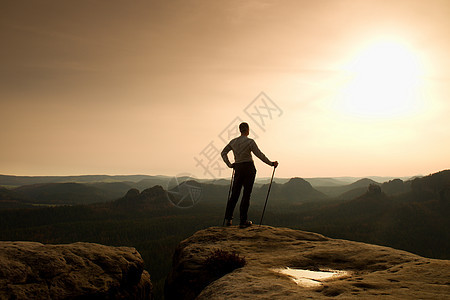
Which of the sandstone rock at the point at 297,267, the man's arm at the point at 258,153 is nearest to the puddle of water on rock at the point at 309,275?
the sandstone rock at the point at 297,267

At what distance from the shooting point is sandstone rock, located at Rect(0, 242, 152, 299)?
20.2ft

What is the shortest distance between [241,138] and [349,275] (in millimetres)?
7180

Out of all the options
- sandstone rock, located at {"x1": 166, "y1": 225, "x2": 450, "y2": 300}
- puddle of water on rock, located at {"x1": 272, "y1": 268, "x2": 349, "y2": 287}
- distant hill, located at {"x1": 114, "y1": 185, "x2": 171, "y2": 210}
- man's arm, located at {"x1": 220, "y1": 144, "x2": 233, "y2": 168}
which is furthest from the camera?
distant hill, located at {"x1": 114, "y1": 185, "x2": 171, "y2": 210}

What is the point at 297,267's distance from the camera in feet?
24.6

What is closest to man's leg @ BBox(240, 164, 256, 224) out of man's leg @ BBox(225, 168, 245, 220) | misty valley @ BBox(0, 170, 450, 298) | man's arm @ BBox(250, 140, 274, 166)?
man's leg @ BBox(225, 168, 245, 220)

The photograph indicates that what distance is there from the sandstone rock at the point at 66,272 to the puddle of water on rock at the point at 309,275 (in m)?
5.23

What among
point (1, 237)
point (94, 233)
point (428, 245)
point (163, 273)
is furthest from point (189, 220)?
point (428, 245)

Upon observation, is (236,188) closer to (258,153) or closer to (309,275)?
(258,153)

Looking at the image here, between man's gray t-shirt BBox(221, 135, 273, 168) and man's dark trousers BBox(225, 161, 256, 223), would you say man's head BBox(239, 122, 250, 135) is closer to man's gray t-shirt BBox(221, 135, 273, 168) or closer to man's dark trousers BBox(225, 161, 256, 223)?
man's gray t-shirt BBox(221, 135, 273, 168)

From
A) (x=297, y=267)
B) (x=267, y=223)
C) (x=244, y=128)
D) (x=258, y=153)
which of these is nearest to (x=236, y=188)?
(x=258, y=153)

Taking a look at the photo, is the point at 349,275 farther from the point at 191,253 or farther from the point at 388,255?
the point at 191,253

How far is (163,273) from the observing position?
2219 inches

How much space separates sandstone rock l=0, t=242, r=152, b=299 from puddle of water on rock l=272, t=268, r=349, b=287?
17.1 ft

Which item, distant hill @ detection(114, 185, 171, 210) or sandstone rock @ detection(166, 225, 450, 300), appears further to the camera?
distant hill @ detection(114, 185, 171, 210)
